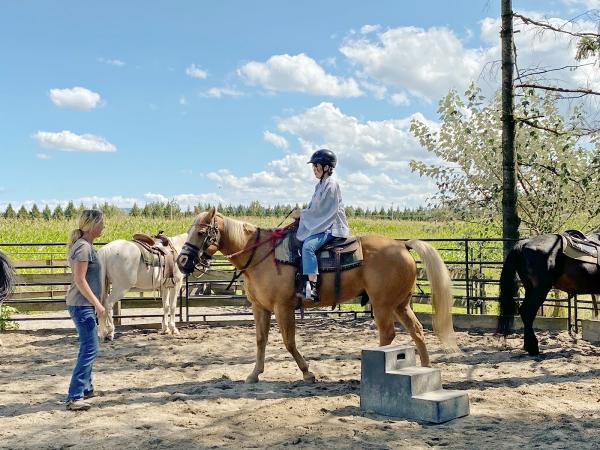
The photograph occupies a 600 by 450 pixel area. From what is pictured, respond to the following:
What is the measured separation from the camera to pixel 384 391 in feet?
17.6

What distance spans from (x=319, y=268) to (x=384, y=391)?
1700 millimetres

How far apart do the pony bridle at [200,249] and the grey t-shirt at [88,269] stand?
40.9 inches

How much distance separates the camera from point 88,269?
557 cm

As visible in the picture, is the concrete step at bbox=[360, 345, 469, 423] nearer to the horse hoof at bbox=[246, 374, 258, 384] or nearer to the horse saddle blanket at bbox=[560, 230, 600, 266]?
the horse hoof at bbox=[246, 374, 258, 384]

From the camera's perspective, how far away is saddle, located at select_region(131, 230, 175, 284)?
9930 millimetres

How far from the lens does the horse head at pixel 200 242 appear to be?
6.48 metres

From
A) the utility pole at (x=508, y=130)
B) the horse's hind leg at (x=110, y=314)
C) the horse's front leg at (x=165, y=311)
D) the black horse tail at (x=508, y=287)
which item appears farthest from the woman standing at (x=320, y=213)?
the utility pole at (x=508, y=130)

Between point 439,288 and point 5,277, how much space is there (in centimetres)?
583

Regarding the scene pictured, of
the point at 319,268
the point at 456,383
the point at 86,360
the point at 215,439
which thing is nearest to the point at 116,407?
the point at 86,360

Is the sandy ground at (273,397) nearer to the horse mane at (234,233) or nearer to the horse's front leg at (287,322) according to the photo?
the horse's front leg at (287,322)

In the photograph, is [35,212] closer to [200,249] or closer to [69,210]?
[69,210]

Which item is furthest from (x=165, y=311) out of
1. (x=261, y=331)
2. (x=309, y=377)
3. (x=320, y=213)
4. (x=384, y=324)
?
(x=384, y=324)

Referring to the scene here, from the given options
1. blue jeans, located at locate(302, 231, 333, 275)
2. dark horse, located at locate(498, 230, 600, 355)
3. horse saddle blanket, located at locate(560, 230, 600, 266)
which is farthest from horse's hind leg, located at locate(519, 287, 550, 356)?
blue jeans, located at locate(302, 231, 333, 275)

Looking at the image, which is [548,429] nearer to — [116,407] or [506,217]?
[116,407]
